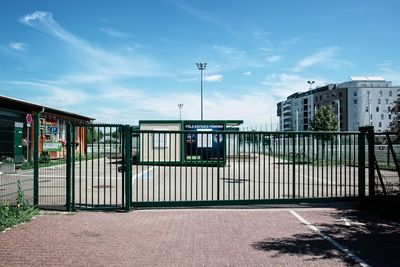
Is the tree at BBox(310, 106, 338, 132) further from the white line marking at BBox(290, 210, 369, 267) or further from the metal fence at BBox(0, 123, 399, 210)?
the white line marking at BBox(290, 210, 369, 267)

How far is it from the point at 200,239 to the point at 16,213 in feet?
14.1

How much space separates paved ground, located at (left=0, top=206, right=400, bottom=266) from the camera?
6.03 metres

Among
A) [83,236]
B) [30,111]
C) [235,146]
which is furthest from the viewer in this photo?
[30,111]

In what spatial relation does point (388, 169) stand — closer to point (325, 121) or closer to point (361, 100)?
point (325, 121)

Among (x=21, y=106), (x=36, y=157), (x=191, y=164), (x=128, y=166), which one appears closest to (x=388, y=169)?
(x=191, y=164)

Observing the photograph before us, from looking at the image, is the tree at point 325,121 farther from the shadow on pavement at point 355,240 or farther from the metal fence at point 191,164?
the shadow on pavement at point 355,240

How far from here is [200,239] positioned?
7.17 m

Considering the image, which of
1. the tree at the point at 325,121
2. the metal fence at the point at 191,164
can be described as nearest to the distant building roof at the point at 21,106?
the metal fence at the point at 191,164

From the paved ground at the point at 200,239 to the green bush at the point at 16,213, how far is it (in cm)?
31

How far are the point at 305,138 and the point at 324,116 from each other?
1796 inches

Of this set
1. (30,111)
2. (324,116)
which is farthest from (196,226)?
(324,116)

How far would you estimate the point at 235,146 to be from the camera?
11.0 m

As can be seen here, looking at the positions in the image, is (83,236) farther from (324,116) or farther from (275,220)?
(324,116)

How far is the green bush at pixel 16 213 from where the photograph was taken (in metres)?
8.10
